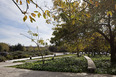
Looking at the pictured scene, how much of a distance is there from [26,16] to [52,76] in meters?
4.92

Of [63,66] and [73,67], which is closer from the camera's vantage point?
[73,67]

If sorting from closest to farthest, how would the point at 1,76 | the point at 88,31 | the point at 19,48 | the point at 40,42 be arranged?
1. the point at 1,76
2. the point at 88,31
3. the point at 40,42
4. the point at 19,48

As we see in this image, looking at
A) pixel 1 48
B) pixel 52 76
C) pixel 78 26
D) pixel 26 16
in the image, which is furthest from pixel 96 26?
pixel 1 48

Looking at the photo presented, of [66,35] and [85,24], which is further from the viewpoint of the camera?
[66,35]

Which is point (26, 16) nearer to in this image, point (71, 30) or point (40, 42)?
point (71, 30)

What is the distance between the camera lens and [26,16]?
271 cm

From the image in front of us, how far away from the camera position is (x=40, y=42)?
12086 millimetres

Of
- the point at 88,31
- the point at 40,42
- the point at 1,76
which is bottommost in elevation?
the point at 1,76

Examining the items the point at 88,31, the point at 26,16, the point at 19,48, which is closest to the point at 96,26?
the point at 88,31

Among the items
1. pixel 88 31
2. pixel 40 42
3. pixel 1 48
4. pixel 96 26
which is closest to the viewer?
pixel 96 26

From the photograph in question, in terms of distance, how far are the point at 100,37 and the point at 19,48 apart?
43.4m

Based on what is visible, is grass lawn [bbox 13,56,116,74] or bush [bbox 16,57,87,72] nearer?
grass lawn [bbox 13,56,116,74]

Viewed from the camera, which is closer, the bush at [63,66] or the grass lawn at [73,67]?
the grass lawn at [73,67]

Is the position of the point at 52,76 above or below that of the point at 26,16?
below
